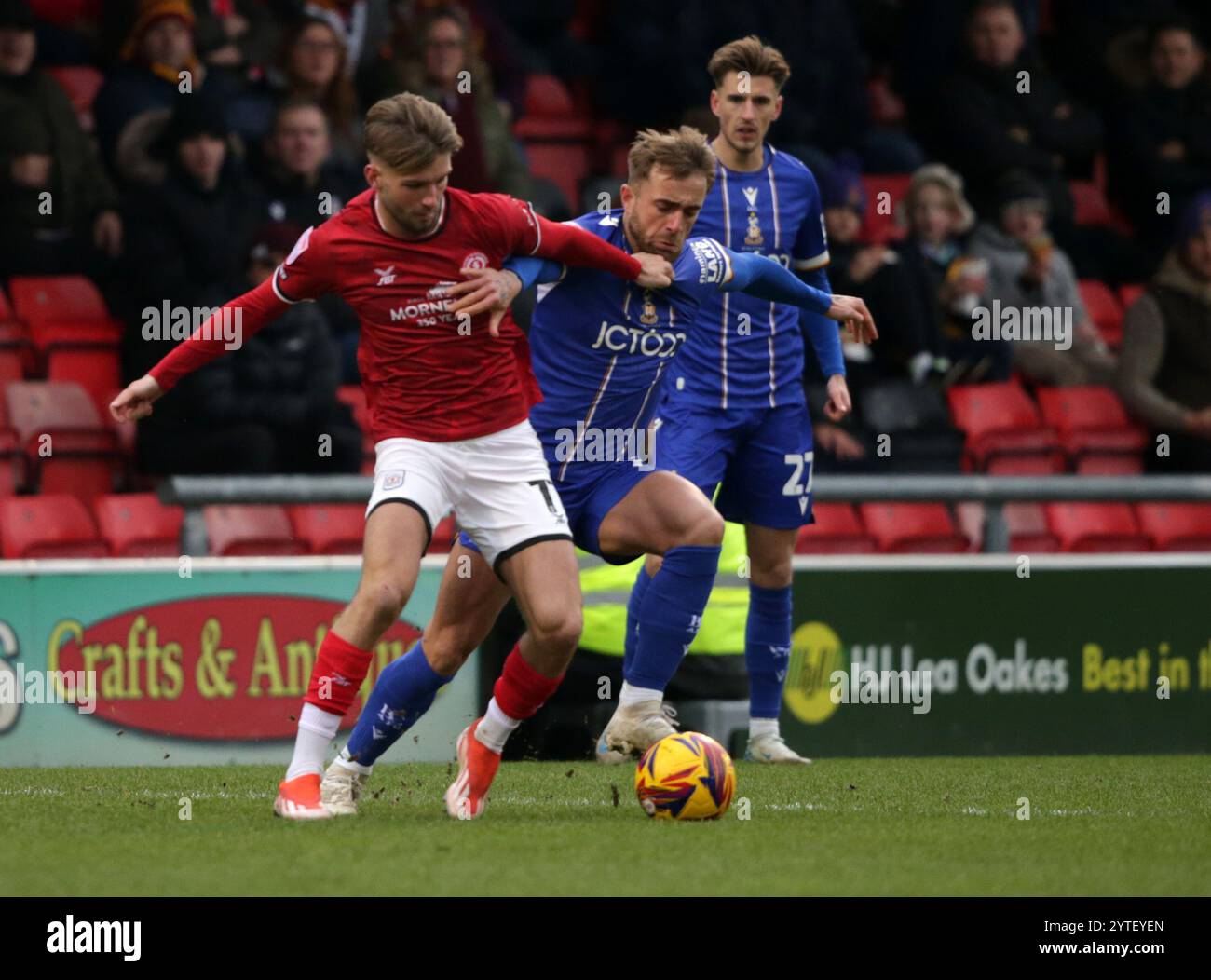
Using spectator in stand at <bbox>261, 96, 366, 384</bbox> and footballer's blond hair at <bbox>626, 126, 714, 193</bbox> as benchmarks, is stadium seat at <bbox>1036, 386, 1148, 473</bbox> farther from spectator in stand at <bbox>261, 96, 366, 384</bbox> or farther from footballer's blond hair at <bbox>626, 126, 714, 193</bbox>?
footballer's blond hair at <bbox>626, 126, 714, 193</bbox>

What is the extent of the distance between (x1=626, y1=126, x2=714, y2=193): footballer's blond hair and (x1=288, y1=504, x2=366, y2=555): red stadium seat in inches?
144

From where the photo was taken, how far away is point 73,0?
1228cm

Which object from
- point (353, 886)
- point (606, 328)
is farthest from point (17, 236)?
point (353, 886)

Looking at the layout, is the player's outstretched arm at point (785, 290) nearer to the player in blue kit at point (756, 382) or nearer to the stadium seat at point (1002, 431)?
the player in blue kit at point (756, 382)

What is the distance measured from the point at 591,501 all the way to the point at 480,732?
0.92m

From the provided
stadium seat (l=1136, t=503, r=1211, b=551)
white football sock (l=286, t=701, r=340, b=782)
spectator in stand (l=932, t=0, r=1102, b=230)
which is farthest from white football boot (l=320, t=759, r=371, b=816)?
spectator in stand (l=932, t=0, r=1102, b=230)

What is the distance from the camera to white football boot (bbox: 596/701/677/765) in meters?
7.23

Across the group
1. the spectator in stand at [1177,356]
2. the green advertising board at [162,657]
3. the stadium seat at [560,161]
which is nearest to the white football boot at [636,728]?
the green advertising board at [162,657]

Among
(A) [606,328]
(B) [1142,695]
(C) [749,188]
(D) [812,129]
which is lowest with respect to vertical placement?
(B) [1142,695]

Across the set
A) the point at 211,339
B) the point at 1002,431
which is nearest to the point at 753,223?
the point at 211,339

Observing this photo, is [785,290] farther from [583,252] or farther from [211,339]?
[211,339]

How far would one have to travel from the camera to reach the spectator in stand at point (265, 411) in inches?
378

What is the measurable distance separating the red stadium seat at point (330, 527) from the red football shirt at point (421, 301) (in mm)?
3693

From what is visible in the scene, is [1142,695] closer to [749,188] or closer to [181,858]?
[749,188]
